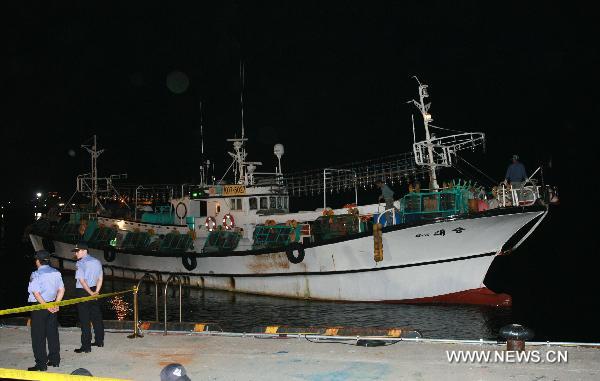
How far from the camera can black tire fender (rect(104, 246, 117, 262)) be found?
100 feet

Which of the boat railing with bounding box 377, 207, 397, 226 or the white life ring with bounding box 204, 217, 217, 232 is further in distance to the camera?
the white life ring with bounding box 204, 217, 217, 232

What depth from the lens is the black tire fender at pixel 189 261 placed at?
26344 mm

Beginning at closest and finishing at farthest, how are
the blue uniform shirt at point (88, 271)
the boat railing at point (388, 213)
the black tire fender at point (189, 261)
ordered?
the blue uniform shirt at point (88, 271) < the boat railing at point (388, 213) < the black tire fender at point (189, 261)

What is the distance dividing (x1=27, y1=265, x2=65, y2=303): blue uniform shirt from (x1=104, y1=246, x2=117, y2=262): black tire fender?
23181 millimetres

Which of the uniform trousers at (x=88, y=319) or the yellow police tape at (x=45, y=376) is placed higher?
the yellow police tape at (x=45, y=376)

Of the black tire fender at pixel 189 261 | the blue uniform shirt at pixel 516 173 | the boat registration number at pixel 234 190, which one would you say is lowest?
the black tire fender at pixel 189 261

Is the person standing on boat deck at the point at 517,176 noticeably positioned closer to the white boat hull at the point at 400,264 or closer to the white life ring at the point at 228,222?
the white boat hull at the point at 400,264

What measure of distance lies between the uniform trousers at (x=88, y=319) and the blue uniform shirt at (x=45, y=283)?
103cm

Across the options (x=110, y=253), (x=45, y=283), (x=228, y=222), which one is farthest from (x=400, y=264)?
(x=110, y=253)

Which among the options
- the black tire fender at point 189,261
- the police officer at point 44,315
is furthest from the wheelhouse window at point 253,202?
the police officer at point 44,315

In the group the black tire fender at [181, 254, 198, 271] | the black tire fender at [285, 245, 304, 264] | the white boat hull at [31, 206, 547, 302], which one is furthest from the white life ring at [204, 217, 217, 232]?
the black tire fender at [285, 245, 304, 264]

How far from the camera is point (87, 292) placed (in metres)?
9.29

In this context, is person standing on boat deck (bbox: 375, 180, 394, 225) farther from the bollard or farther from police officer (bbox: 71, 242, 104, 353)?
police officer (bbox: 71, 242, 104, 353)

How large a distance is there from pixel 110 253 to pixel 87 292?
74.3 feet
